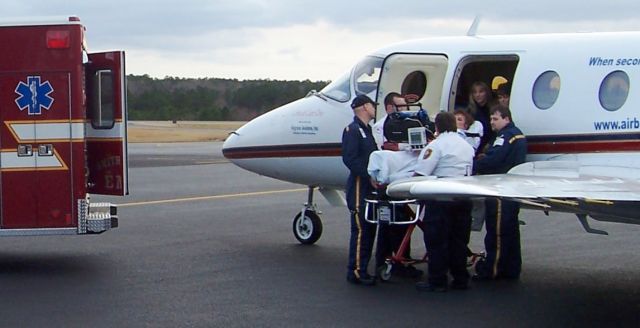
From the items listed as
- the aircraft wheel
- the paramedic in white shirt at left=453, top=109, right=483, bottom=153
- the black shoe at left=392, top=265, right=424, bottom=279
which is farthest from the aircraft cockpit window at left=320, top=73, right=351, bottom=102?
the black shoe at left=392, top=265, right=424, bottom=279

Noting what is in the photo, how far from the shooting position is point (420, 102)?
12078 millimetres

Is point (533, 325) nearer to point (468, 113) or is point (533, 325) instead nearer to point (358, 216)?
point (358, 216)

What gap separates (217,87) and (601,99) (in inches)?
3536

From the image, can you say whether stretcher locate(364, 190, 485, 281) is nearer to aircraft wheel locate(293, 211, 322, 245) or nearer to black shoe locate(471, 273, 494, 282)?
black shoe locate(471, 273, 494, 282)

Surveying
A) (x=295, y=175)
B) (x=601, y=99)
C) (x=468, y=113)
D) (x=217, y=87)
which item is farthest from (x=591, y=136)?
(x=217, y=87)

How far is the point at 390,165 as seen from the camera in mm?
10062

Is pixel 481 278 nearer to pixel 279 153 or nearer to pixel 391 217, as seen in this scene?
pixel 391 217

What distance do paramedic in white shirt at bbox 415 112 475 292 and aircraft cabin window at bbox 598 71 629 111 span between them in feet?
4.81

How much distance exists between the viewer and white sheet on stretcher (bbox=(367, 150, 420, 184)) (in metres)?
9.95

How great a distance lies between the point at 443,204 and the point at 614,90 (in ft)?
7.05

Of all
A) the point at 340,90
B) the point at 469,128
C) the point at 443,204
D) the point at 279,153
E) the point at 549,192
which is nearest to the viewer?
the point at 549,192

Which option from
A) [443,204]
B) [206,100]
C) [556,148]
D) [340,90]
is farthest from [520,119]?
[206,100]

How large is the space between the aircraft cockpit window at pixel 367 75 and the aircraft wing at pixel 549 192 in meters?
2.71

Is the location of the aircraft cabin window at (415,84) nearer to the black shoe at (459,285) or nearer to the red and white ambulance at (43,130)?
the black shoe at (459,285)
